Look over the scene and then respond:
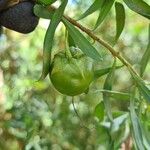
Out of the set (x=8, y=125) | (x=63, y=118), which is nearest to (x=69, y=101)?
(x=63, y=118)

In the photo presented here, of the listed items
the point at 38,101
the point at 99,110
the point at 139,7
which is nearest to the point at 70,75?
the point at 139,7

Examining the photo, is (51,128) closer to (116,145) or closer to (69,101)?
(69,101)

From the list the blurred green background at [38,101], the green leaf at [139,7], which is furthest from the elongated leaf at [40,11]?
the blurred green background at [38,101]

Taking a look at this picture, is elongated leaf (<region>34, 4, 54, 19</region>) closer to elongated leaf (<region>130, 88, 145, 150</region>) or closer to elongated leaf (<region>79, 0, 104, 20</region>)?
elongated leaf (<region>79, 0, 104, 20</region>)

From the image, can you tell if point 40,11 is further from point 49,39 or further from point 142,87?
point 142,87

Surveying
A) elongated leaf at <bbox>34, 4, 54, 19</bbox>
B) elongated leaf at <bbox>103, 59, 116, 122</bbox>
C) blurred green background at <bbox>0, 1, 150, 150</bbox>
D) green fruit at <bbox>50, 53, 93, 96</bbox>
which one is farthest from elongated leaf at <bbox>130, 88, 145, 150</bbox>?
blurred green background at <bbox>0, 1, 150, 150</bbox>
